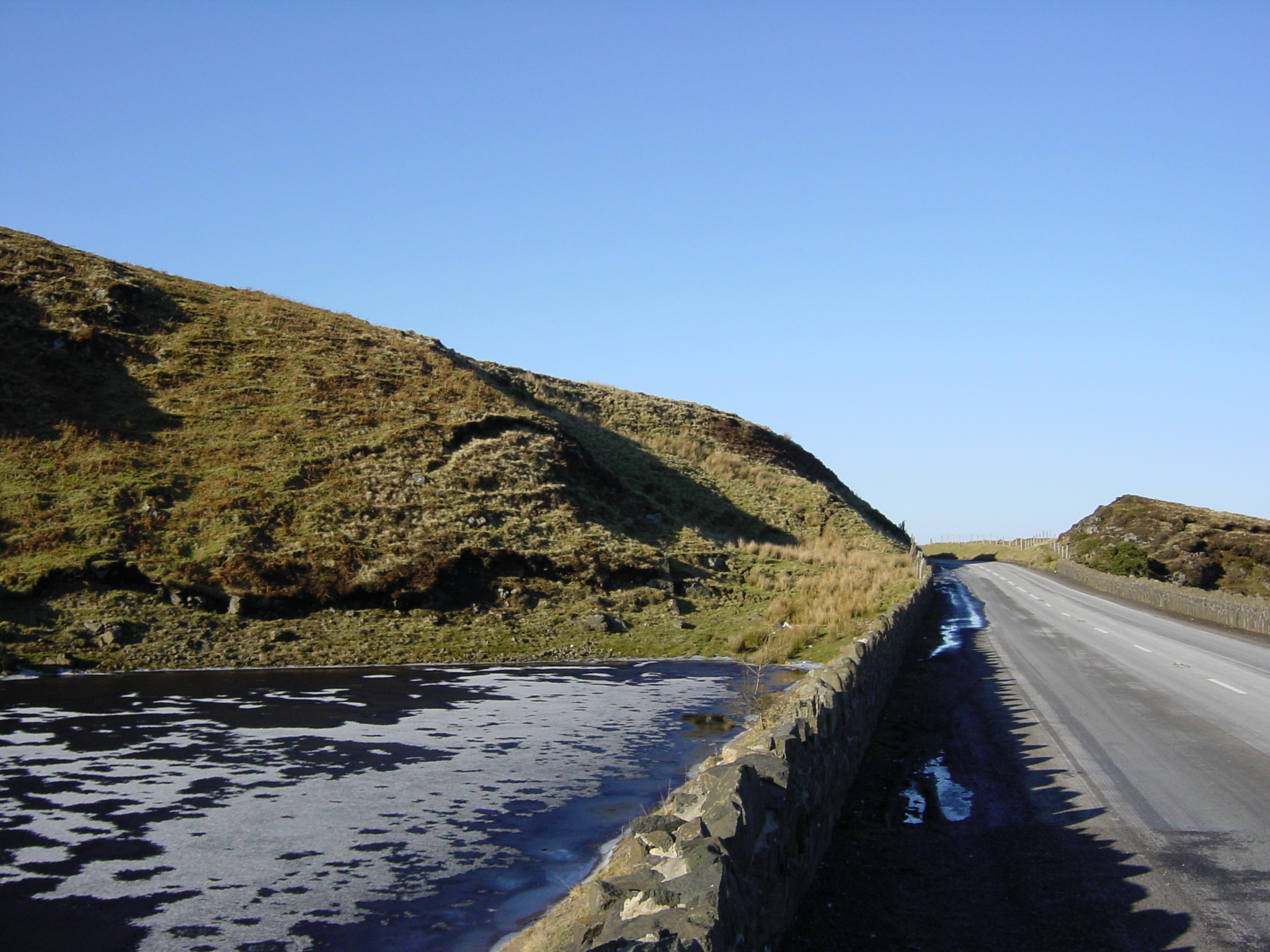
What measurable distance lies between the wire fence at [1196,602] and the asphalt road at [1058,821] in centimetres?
1524

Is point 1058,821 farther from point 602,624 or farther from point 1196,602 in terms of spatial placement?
point 1196,602

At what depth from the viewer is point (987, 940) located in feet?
19.8

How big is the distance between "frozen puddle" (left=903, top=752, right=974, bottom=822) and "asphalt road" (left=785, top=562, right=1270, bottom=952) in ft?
0.10

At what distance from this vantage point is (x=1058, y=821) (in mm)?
8664

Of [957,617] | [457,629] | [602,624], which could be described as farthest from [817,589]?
[457,629]

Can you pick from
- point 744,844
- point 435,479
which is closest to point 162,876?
point 744,844

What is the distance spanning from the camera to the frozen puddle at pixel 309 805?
23.0 feet

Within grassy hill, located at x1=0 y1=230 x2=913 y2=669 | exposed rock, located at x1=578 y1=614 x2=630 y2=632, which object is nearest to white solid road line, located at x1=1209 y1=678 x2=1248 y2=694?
grassy hill, located at x1=0 y1=230 x2=913 y2=669

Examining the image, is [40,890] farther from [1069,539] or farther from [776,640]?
[1069,539]

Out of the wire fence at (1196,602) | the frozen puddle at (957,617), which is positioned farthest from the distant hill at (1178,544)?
the frozen puddle at (957,617)

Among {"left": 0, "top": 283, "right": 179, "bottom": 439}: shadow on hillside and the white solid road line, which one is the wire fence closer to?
the white solid road line

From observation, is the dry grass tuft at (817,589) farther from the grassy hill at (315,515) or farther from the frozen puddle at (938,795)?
the frozen puddle at (938,795)

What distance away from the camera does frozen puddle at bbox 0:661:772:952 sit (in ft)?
23.0

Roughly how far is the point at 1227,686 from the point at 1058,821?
34.2 feet
